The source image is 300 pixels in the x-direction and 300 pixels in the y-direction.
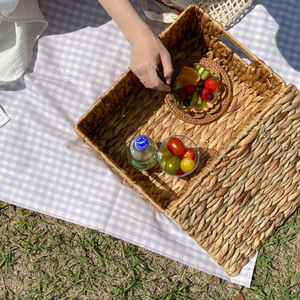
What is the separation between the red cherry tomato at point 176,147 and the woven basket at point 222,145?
0.07 metres

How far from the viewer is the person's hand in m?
0.93

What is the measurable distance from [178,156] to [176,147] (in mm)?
39

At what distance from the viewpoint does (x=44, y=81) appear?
1.19 meters

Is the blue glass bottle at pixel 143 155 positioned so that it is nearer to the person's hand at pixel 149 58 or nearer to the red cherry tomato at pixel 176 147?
the red cherry tomato at pixel 176 147

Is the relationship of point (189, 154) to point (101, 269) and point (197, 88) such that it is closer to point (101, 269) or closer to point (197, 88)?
point (197, 88)

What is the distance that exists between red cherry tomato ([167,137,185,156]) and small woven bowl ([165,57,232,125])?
10 centimetres

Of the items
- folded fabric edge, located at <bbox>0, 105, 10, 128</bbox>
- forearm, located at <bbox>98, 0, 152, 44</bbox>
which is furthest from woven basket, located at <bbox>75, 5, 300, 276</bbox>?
folded fabric edge, located at <bbox>0, 105, 10, 128</bbox>

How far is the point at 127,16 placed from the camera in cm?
92

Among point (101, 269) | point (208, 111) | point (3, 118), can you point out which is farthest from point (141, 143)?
point (101, 269)

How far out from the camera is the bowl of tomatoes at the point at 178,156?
1093mm

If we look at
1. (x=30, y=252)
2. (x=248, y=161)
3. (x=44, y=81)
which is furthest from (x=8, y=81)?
(x=248, y=161)

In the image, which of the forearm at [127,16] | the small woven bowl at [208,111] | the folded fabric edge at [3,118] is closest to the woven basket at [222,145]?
the small woven bowl at [208,111]

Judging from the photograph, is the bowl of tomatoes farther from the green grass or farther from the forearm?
the green grass

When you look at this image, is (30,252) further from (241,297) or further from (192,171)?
(241,297)
